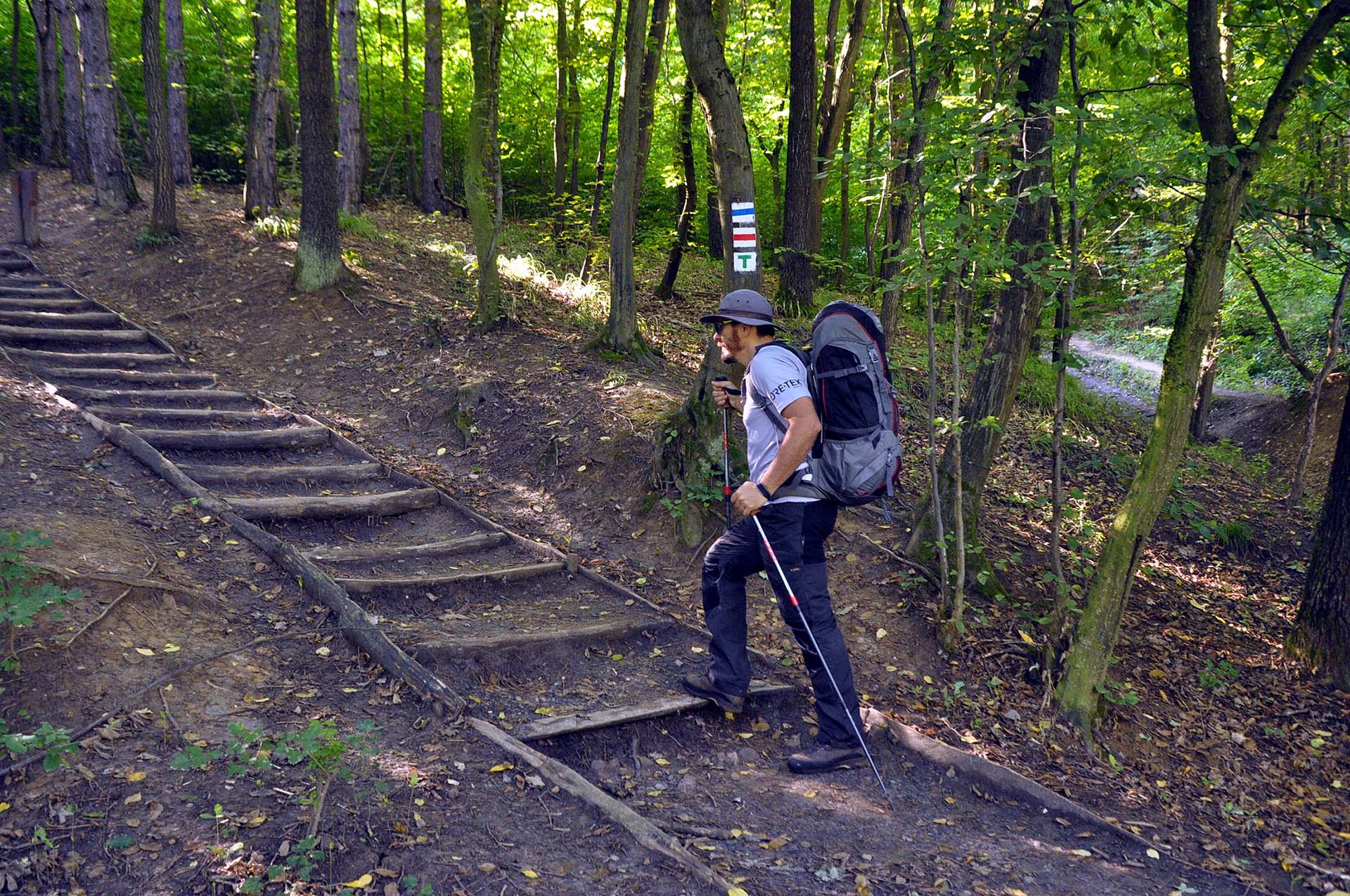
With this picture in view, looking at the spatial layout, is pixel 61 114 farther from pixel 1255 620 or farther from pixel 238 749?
pixel 1255 620

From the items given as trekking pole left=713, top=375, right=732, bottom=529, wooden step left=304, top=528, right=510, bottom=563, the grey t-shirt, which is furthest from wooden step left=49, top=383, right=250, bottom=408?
the grey t-shirt

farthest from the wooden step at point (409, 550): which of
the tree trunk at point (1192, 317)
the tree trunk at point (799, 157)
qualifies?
the tree trunk at point (799, 157)

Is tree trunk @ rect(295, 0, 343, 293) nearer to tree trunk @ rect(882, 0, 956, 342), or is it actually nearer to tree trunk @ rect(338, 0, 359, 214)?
tree trunk @ rect(338, 0, 359, 214)

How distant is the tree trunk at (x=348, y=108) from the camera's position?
1535cm

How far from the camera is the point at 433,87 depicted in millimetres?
17312

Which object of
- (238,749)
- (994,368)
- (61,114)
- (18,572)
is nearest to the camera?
(238,749)

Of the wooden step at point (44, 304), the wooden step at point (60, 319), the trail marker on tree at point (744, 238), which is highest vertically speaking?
the trail marker on tree at point (744, 238)

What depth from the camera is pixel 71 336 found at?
9.41 metres

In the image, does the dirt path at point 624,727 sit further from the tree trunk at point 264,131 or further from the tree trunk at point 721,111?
the tree trunk at point 264,131

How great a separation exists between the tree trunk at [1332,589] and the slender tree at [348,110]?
48.3 ft

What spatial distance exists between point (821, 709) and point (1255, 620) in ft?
15.4

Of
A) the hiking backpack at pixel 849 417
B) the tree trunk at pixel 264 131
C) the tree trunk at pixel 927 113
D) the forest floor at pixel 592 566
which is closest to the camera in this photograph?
the forest floor at pixel 592 566

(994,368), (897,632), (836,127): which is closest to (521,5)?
(836,127)

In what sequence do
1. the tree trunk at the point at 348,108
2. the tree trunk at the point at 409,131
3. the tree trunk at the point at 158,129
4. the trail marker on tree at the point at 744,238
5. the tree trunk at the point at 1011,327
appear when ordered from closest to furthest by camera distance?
1. the tree trunk at the point at 1011,327
2. the trail marker on tree at the point at 744,238
3. the tree trunk at the point at 158,129
4. the tree trunk at the point at 348,108
5. the tree trunk at the point at 409,131
